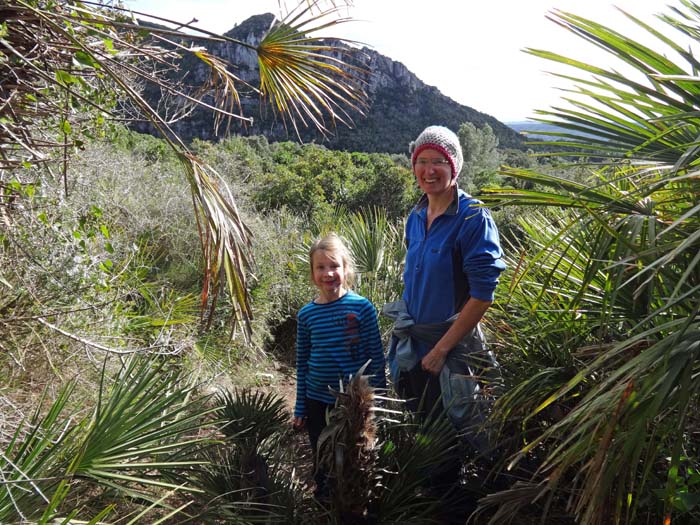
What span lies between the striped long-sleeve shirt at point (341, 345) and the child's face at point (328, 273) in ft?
0.20

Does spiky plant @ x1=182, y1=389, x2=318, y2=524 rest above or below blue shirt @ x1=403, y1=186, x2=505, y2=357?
below

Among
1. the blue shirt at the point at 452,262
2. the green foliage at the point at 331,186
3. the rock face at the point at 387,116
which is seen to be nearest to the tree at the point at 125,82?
the blue shirt at the point at 452,262

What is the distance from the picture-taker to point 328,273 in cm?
279

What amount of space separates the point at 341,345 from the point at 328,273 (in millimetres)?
348

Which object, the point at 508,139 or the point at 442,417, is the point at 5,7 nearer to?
the point at 442,417

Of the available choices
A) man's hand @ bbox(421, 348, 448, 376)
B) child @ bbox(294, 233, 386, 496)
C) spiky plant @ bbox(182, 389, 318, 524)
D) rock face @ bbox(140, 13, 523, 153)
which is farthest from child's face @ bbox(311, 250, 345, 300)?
rock face @ bbox(140, 13, 523, 153)

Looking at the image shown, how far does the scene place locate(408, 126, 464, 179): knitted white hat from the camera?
2533mm

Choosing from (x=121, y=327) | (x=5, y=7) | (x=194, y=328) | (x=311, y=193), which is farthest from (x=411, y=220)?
(x=311, y=193)

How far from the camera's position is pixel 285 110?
3.05 metres

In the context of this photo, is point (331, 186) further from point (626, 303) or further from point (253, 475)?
point (626, 303)

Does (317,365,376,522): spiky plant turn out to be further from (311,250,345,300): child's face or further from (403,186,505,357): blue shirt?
(311,250,345,300): child's face

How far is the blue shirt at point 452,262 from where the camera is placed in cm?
239

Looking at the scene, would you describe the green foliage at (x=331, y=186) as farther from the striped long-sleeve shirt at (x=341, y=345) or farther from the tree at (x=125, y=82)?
the striped long-sleeve shirt at (x=341, y=345)

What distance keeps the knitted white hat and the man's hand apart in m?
0.78
